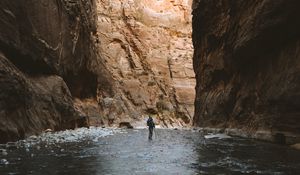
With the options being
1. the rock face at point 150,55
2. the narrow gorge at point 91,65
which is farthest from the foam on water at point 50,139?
the rock face at point 150,55

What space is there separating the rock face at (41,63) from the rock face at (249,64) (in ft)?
45.6

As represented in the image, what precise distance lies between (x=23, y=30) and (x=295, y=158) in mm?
21462

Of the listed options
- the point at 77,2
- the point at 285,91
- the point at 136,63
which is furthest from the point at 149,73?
the point at 285,91

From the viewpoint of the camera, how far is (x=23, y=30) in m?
30.4

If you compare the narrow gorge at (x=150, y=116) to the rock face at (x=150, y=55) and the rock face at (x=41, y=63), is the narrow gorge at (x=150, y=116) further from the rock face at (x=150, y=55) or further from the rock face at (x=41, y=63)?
the rock face at (x=150, y=55)

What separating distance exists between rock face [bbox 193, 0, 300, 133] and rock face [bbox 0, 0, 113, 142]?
13904 mm

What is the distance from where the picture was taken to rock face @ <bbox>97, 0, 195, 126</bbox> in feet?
281

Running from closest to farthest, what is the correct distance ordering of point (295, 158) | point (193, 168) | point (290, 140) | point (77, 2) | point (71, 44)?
1. point (193, 168)
2. point (295, 158)
3. point (290, 140)
4. point (71, 44)
5. point (77, 2)

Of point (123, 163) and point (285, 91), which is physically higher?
point (285, 91)

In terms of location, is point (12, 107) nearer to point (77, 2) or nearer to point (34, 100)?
point (34, 100)

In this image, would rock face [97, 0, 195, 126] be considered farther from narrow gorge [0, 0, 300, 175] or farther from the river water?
the river water

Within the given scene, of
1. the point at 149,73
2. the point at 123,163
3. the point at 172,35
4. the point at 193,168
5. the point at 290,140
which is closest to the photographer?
the point at 193,168

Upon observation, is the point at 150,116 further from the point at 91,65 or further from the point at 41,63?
the point at 91,65

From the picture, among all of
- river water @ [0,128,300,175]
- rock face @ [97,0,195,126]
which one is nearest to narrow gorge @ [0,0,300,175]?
river water @ [0,128,300,175]
